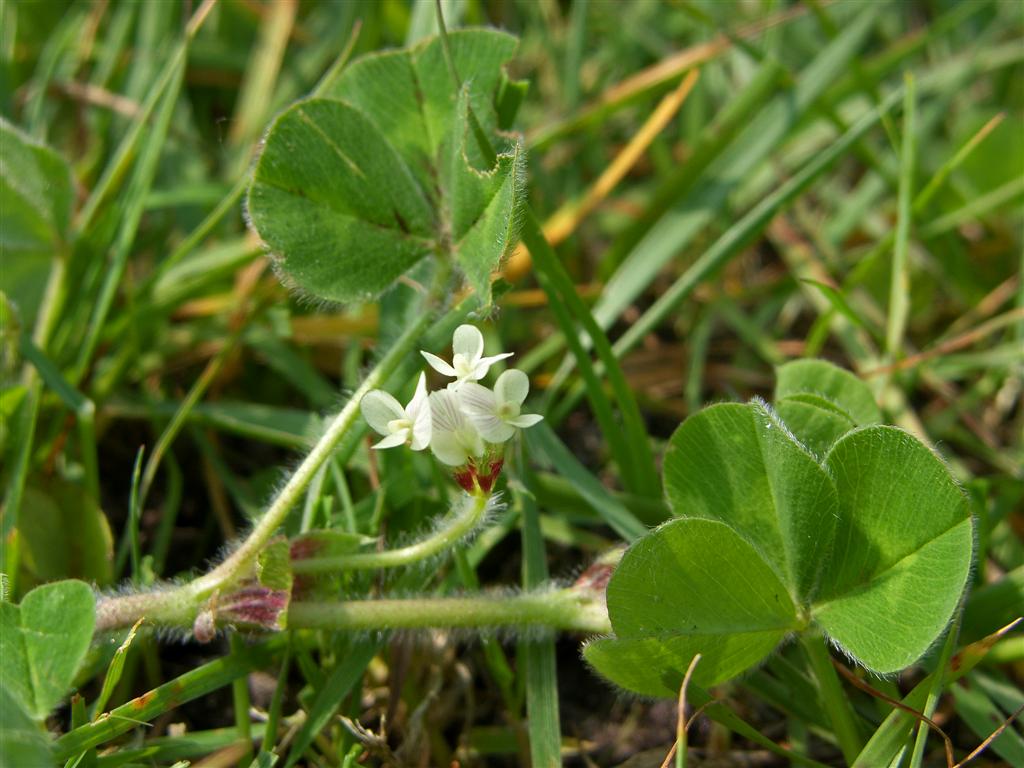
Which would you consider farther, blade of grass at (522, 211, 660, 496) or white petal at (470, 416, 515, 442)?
blade of grass at (522, 211, 660, 496)

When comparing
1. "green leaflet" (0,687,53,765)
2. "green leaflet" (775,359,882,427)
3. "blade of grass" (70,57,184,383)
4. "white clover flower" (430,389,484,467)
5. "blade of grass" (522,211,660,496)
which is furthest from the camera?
"blade of grass" (70,57,184,383)

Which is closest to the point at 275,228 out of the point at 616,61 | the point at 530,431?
the point at 530,431

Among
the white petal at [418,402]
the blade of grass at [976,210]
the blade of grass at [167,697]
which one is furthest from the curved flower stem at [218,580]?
the blade of grass at [976,210]

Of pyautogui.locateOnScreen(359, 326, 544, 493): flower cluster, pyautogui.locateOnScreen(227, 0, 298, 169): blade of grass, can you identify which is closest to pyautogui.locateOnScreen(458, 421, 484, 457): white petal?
pyautogui.locateOnScreen(359, 326, 544, 493): flower cluster

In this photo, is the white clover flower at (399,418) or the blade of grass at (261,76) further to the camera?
the blade of grass at (261,76)

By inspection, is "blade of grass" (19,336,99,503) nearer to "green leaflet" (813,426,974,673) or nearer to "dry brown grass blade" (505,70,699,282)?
"dry brown grass blade" (505,70,699,282)

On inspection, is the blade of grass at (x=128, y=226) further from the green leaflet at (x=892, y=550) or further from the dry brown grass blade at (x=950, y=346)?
the dry brown grass blade at (x=950, y=346)

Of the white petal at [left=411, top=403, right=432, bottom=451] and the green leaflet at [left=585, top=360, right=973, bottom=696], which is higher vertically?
the white petal at [left=411, top=403, right=432, bottom=451]
